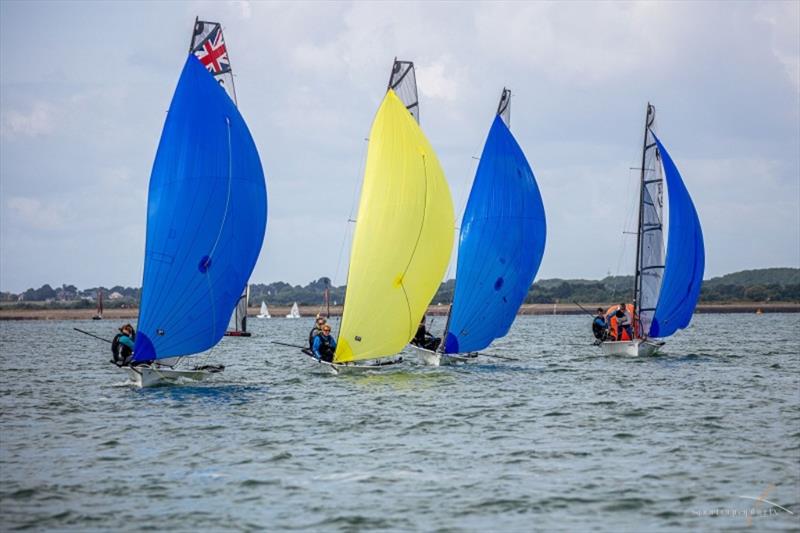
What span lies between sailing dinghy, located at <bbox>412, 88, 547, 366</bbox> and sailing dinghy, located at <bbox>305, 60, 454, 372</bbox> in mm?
4181

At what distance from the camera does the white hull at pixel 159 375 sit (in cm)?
3272

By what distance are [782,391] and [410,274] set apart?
41.0 feet

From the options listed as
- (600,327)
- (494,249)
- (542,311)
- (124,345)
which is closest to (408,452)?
(124,345)

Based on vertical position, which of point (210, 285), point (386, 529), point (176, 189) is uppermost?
point (176, 189)

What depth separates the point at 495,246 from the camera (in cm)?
4112

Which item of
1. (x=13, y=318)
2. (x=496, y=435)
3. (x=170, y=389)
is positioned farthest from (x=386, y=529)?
(x=13, y=318)

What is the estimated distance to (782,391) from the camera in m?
34.4

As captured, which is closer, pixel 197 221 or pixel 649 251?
pixel 197 221

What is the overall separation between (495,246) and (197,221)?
1348 cm

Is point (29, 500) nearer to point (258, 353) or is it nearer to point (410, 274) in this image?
point (410, 274)

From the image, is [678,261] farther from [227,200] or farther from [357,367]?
[227,200]

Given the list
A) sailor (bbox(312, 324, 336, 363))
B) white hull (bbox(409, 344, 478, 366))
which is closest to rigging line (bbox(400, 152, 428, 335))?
sailor (bbox(312, 324, 336, 363))
